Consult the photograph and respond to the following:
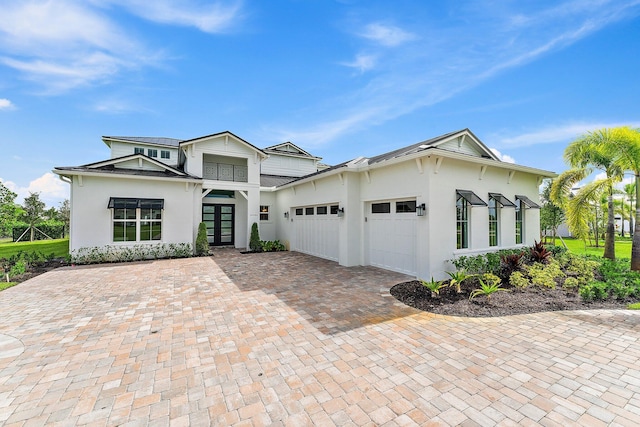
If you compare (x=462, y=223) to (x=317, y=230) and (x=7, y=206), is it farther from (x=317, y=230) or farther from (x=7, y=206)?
(x=7, y=206)

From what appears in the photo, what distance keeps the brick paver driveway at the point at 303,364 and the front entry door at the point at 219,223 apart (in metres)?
10.2

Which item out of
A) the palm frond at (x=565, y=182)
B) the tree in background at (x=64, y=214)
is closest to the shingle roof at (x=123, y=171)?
the tree in background at (x=64, y=214)

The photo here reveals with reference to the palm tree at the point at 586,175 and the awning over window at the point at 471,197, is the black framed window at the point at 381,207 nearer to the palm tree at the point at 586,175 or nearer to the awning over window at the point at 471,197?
the awning over window at the point at 471,197

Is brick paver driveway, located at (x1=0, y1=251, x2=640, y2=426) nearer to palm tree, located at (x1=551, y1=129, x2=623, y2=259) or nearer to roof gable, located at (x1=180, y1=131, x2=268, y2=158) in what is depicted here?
palm tree, located at (x1=551, y1=129, x2=623, y2=259)

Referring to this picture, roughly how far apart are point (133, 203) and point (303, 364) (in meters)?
12.1

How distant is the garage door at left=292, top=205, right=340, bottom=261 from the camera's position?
11469mm

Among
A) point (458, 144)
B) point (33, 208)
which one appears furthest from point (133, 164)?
point (33, 208)

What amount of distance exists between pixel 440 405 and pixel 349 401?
0.95 metres

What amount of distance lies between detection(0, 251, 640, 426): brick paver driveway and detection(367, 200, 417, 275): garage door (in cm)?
273

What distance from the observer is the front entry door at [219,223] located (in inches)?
650

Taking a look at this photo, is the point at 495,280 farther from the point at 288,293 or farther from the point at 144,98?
the point at 144,98

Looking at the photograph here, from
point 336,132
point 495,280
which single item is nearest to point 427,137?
point 336,132

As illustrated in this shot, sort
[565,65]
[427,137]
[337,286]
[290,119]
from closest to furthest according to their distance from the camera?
[337,286], [565,65], [427,137], [290,119]

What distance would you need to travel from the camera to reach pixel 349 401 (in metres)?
2.83
